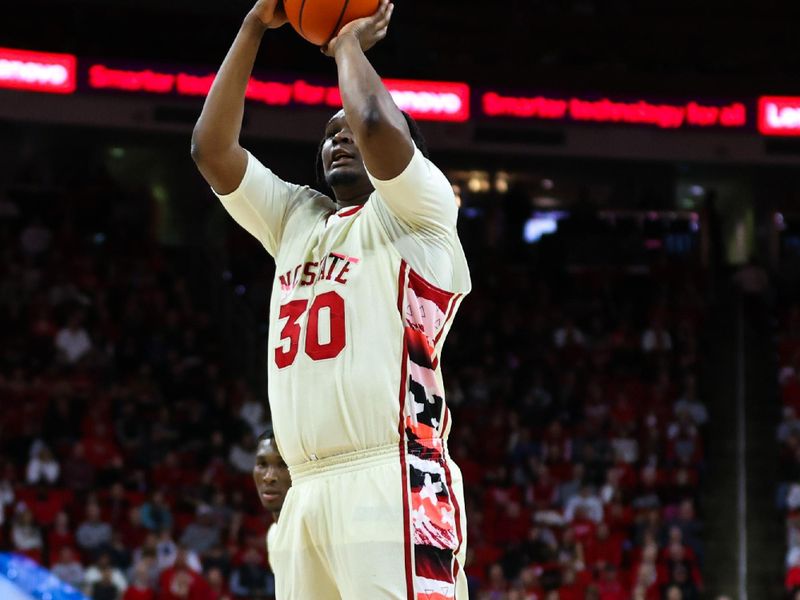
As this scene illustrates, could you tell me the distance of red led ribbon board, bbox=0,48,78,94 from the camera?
Answer: 16.0 metres

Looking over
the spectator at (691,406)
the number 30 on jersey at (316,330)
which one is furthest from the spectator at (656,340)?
the number 30 on jersey at (316,330)

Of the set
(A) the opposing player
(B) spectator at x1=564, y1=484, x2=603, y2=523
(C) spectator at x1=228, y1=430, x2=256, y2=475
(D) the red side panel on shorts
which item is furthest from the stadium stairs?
(D) the red side panel on shorts

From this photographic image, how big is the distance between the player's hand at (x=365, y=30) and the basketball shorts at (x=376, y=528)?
1.15 m

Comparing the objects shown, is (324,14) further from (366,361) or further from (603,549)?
(603,549)

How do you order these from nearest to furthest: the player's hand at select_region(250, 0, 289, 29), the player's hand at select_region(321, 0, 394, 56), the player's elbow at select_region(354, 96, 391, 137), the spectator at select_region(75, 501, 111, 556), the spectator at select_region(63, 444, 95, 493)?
the player's elbow at select_region(354, 96, 391, 137) → the player's hand at select_region(321, 0, 394, 56) → the player's hand at select_region(250, 0, 289, 29) → the spectator at select_region(75, 501, 111, 556) → the spectator at select_region(63, 444, 95, 493)

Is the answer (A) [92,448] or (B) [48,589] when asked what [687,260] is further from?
(B) [48,589]

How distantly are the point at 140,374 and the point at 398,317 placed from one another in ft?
41.7

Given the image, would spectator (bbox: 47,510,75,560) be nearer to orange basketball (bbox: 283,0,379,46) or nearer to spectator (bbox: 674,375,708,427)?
spectator (bbox: 674,375,708,427)

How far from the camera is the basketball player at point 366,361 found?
360 cm

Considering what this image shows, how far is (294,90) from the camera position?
687 inches

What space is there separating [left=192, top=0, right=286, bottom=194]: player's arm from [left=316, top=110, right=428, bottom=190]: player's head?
271 millimetres

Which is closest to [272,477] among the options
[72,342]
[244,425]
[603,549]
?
[603,549]

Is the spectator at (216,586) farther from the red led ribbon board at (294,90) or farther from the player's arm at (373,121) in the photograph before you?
the player's arm at (373,121)

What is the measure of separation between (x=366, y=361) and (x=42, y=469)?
10888mm
